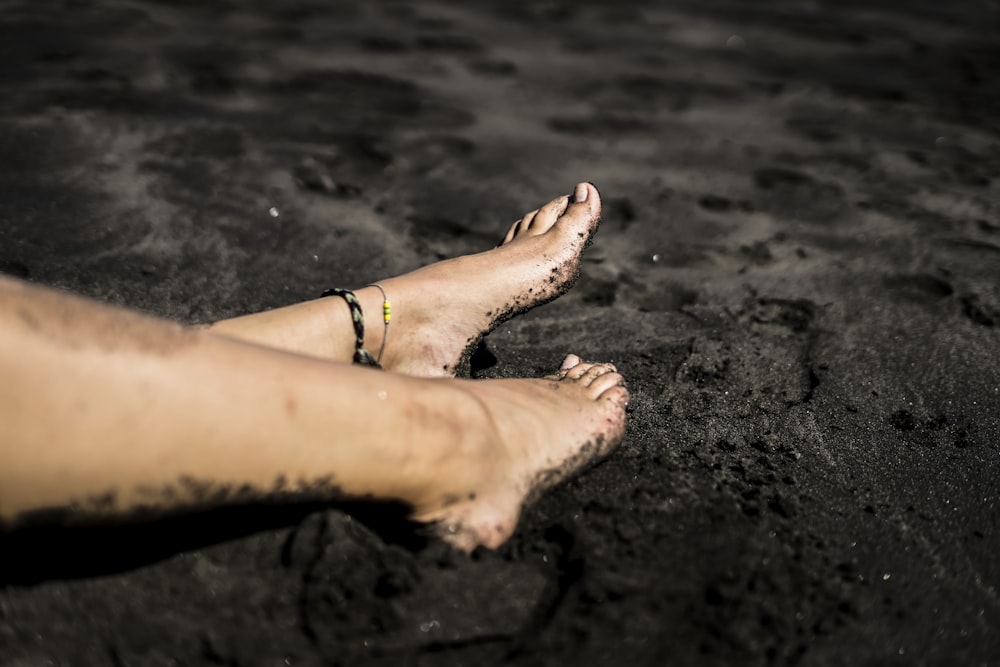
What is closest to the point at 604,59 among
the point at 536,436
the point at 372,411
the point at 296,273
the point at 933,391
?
the point at 296,273

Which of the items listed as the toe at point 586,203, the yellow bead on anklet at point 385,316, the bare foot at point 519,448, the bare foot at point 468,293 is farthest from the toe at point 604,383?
the toe at point 586,203

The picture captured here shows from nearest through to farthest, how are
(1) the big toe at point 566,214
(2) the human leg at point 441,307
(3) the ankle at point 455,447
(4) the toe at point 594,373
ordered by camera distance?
(3) the ankle at point 455,447
(2) the human leg at point 441,307
(4) the toe at point 594,373
(1) the big toe at point 566,214

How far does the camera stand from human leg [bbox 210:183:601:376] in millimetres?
1588

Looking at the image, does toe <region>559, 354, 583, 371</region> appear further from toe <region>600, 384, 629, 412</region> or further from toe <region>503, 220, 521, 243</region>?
toe <region>503, 220, 521, 243</region>

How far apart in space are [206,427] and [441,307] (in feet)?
2.65

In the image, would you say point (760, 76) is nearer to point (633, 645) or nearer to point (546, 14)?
point (546, 14)

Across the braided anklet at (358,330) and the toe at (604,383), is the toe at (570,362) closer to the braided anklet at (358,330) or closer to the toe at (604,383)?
the toe at (604,383)

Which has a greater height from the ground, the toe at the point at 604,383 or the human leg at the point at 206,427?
the human leg at the point at 206,427

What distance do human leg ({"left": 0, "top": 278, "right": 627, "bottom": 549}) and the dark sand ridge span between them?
0.15m

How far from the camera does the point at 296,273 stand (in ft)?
7.33

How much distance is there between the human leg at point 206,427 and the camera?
0.96 m

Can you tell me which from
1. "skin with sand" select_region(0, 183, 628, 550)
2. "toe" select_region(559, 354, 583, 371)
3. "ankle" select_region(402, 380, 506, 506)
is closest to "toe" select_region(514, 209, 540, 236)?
"toe" select_region(559, 354, 583, 371)

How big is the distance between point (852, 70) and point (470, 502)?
3114mm

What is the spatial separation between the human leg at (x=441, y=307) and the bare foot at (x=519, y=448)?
23 cm
